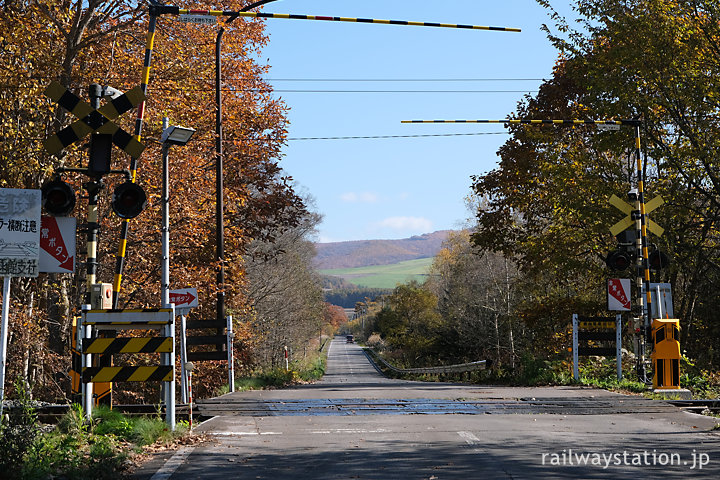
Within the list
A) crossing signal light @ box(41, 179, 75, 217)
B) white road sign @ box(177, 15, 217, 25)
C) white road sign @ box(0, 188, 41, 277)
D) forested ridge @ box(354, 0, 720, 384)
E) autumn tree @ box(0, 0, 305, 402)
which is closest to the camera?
white road sign @ box(0, 188, 41, 277)

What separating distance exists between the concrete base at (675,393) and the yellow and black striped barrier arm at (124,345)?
10376mm

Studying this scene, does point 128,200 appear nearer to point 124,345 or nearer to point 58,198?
point 58,198

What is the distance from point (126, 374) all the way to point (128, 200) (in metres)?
3.09

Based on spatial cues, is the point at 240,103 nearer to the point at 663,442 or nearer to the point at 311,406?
the point at 311,406

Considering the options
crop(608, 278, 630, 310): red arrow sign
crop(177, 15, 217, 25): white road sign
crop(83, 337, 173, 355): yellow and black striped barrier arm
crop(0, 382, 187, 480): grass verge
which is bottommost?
crop(0, 382, 187, 480): grass verge

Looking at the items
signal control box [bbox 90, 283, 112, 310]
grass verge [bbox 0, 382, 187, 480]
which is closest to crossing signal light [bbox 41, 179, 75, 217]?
signal control box [bbox 90, 283, 112, 310]

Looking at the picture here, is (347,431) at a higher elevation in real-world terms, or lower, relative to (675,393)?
higher

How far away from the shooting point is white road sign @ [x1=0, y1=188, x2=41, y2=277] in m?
9.97

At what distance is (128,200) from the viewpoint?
1327 cm

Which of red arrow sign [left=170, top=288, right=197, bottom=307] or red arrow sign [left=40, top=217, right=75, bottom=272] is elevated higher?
red arrow sign [left=40, top=217, right=75, bottom=272]

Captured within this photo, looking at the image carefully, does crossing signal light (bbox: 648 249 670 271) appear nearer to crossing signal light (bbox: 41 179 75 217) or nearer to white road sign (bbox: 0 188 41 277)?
crossing signal light (bbox: 41 179 75 217)

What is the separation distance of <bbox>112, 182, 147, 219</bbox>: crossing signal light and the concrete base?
1073cm

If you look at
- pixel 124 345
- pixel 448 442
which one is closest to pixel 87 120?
pixel 124 345

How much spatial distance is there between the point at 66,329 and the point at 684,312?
79.8 feet
